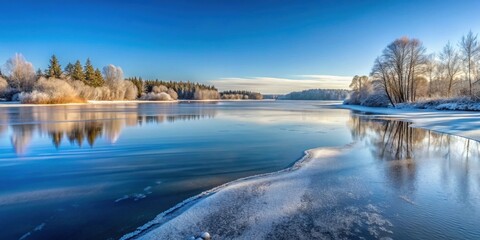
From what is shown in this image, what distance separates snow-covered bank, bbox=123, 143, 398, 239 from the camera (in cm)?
337

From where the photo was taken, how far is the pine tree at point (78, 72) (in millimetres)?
58581

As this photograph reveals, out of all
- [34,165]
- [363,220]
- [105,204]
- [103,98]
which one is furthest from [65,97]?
[363,220]

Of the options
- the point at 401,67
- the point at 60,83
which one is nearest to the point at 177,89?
the point at 60,83

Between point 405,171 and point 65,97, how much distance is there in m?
54.4

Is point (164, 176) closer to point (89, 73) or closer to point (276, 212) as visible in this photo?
point (276, 212)

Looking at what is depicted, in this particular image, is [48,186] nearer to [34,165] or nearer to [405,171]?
[34,165]

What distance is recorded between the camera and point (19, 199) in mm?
4609

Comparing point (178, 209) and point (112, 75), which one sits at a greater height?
point (112, 75)

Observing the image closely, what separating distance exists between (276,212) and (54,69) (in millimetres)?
67269

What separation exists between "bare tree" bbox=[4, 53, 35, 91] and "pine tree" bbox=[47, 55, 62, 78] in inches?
242

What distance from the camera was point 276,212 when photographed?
4.01m

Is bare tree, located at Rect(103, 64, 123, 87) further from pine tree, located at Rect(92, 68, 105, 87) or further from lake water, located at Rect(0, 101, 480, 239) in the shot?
lake water, located at Rect(0, 101, 480, 239)

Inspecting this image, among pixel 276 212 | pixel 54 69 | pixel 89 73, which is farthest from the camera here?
pixel 89 73

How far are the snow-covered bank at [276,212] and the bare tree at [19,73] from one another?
71150 millimetres
